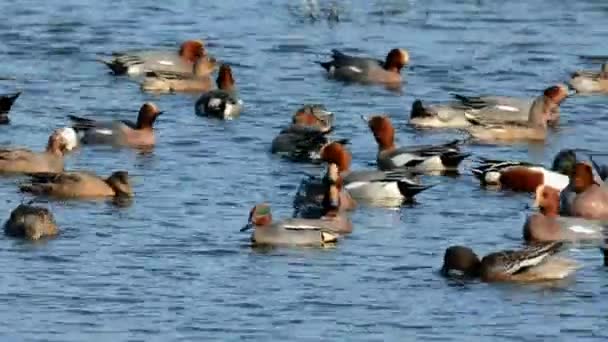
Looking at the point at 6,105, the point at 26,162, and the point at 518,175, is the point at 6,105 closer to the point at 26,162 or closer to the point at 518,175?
the point at 26,162

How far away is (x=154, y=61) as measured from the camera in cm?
2638

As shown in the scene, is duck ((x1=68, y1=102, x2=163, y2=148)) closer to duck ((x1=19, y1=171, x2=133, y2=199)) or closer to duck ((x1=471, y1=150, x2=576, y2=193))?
duck ((x1=19, y1=171, x2=133, y2=199))

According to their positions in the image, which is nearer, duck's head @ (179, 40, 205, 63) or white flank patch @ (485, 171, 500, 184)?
white flank patch @ (485, 171, 500, 184)

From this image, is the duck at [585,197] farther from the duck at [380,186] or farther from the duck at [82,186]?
the duck at [82,186]

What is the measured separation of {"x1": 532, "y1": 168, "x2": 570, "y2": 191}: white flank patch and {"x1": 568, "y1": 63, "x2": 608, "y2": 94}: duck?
19.3ft

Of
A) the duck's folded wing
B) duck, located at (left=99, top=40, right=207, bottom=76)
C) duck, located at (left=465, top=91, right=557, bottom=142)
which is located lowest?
duck, located at (left=465, top=91, right=557, bottom=142)

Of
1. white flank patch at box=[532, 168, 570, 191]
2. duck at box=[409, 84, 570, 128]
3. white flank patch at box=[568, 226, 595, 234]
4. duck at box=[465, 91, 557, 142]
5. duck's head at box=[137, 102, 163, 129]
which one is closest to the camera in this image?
white flank patch at box=[568, 226, 595, 234]

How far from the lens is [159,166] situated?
812 inches

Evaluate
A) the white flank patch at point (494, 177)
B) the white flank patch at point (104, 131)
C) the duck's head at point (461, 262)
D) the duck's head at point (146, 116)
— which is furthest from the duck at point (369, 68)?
the duck's head at point (461, 262)

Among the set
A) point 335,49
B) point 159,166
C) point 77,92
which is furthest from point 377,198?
point 335,49

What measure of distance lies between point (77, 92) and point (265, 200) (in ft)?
22.1

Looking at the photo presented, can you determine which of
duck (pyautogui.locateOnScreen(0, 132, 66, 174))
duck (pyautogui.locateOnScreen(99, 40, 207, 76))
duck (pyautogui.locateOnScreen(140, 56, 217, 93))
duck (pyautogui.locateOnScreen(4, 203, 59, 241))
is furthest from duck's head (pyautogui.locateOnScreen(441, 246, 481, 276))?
duck (pyautogui.locateOnScreen(99, 40, 207, 76))

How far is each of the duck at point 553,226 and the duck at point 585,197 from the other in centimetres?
26

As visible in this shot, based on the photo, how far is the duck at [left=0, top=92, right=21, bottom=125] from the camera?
22.6 meters
